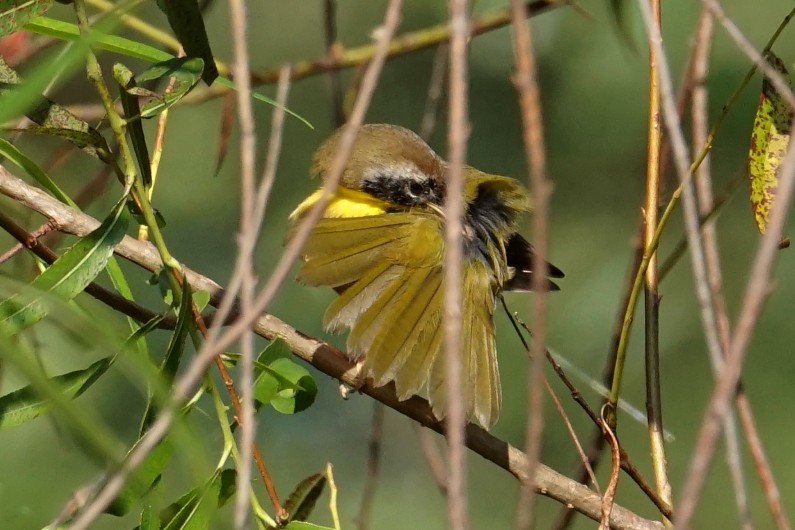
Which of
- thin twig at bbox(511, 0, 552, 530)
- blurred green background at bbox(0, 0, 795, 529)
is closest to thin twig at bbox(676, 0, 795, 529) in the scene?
thin twig at bbox(511, 0, 552, 530)

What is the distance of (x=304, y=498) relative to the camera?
62.2 inches

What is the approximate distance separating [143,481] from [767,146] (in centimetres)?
100

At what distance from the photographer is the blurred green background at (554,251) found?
4262 mm

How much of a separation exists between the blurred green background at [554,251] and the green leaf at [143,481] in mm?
2454

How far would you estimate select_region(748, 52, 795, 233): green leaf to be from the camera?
4.71ft

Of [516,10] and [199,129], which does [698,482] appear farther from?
[199,129]

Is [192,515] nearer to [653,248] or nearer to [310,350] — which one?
[310,350]

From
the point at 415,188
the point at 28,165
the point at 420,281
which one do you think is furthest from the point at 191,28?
the point at 415,188

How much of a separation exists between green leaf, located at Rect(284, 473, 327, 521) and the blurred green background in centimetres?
237

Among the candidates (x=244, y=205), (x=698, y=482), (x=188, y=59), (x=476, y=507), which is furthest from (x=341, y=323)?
(x=476, y=507)

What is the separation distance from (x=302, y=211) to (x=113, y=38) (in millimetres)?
1085

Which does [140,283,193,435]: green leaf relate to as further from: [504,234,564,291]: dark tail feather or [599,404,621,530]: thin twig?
[504,234,564,291]: dark tail feather

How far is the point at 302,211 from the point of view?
255 centimetres

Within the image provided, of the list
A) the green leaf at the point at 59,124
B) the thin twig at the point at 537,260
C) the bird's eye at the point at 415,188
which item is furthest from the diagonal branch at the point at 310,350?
the bird's eye at the point at 415,188
